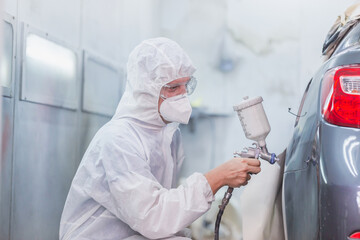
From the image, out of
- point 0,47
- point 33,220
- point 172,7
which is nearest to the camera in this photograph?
point 0,47

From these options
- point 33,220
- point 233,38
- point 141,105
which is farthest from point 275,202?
point 233,38

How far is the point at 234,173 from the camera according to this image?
191cm

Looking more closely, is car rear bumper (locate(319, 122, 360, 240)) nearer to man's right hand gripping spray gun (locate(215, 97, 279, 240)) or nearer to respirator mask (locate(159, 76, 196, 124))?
man's right hand gripping spray gun (locate(215, 97, 279, 240))

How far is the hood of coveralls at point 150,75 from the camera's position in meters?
2.08

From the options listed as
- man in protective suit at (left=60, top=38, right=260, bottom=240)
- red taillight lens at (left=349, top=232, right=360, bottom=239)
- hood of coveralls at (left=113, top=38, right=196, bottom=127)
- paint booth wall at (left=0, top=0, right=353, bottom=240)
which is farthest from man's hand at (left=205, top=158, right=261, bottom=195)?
paint booth wall at (left=0, top=0, right=353, bottom=240)

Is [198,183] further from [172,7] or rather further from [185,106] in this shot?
[172,7]

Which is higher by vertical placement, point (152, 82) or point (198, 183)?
point (152, 82)

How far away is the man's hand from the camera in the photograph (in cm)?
190

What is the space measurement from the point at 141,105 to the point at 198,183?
0.45 metres

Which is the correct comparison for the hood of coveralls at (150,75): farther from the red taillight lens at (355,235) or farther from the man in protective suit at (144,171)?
the red taillight lens at (355,235)

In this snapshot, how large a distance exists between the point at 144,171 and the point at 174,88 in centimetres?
44

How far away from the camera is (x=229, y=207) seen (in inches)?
143

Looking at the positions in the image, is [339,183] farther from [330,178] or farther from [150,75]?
[150,75]

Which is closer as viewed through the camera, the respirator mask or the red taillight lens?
the red taillight lens
